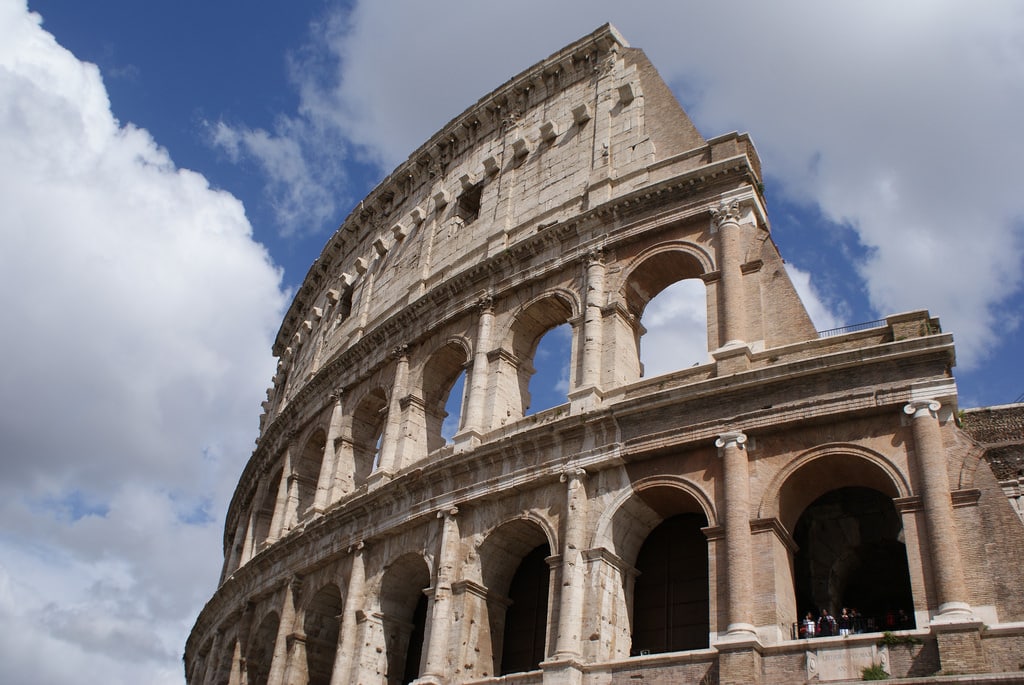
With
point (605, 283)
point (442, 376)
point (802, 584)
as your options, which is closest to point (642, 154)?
point (605, 283)

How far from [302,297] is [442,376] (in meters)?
12.8

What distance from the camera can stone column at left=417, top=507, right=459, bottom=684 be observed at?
1681 cm

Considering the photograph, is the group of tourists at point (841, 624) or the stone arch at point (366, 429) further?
the stone arch at point (366, 429)

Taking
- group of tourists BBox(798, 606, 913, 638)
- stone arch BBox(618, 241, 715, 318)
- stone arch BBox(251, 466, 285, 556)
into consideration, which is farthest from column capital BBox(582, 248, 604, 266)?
stone arch BBox(251, 466, 285, 556)

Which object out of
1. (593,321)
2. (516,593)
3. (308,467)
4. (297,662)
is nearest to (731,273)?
(593,321)

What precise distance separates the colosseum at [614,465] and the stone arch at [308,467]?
0.12 m

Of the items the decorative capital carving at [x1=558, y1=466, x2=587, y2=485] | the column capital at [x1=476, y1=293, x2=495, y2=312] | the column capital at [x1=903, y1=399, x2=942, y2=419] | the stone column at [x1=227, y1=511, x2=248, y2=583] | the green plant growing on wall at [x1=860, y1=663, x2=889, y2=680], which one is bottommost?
the green plant growing on wall at [x1=860, y1=663, x2=889, y2=680]

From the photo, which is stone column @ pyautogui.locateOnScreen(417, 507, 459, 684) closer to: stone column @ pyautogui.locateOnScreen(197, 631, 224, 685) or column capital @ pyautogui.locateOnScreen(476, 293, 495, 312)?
column capital @ pyautogui.locateOnScreen(476, 293, 495, 312)

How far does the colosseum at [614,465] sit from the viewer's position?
1369 cm

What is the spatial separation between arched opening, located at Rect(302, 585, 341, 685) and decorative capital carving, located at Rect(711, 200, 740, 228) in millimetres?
11131

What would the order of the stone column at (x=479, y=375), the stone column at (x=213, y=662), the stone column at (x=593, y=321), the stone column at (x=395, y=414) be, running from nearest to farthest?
the stone column at (x=593, y=321)
the stone column at (x=479, y=375)
the stone column at (x=395, y=414)
the stone column at (x=213, y=662)

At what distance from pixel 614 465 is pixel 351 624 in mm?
6718

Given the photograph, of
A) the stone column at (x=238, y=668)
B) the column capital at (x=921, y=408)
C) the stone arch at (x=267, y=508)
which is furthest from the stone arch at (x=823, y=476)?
the stone arch at (x=267, y=508)

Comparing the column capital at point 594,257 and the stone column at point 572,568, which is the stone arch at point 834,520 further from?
the column capital at point 594,257
